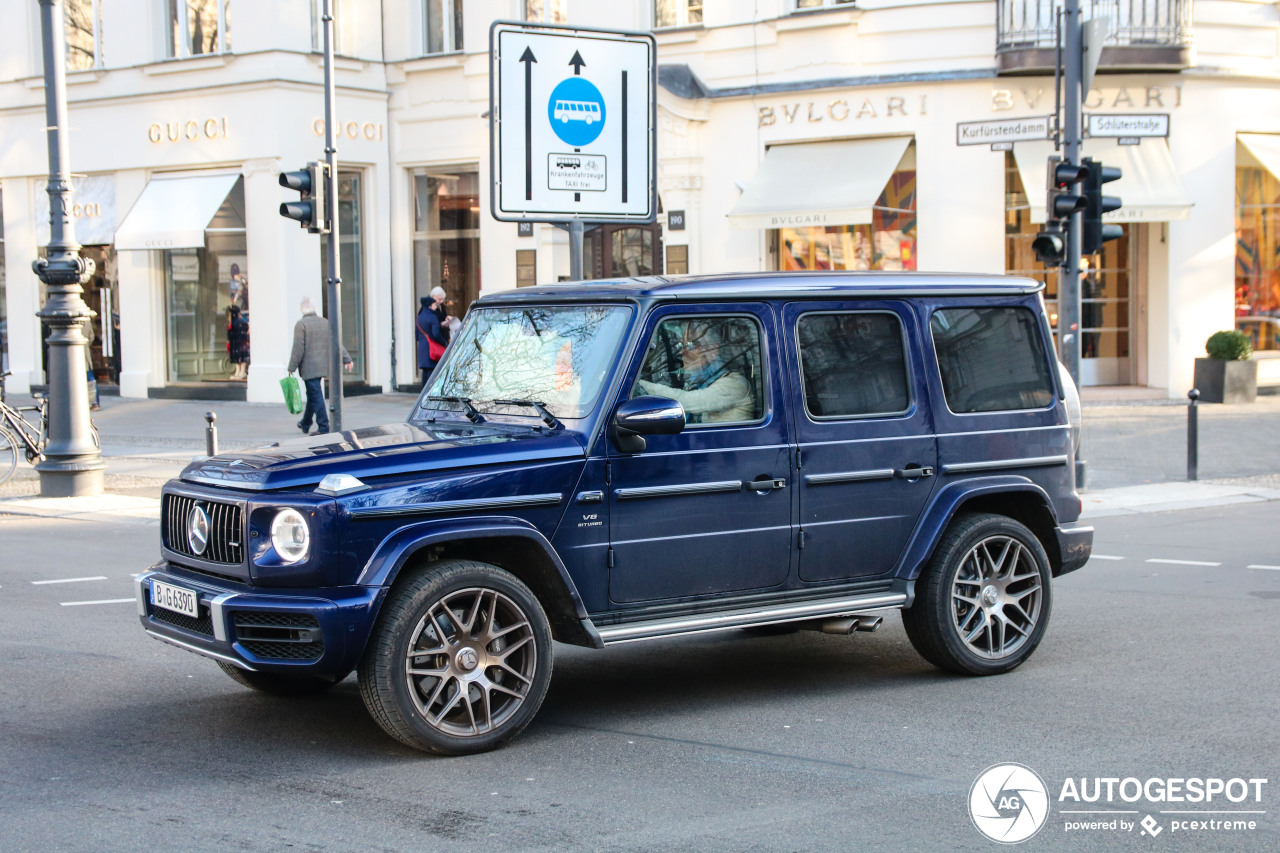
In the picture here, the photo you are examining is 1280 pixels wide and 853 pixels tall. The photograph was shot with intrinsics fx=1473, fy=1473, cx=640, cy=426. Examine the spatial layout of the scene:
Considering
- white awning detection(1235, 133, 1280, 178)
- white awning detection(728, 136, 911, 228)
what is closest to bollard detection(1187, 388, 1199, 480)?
white awning detection(728, 136, 911, 228)

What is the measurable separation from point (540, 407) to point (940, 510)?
6.51 feet

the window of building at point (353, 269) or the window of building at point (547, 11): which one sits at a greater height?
the window of building at point (547, 11)

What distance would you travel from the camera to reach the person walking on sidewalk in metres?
19.2

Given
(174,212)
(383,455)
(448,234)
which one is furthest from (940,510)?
(174,212)

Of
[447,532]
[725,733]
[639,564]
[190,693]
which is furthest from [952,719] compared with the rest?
[190,693]

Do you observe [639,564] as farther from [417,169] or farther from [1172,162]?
[417,169]

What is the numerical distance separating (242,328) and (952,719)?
21227mm

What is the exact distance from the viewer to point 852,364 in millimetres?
6844

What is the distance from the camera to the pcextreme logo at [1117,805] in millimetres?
4949

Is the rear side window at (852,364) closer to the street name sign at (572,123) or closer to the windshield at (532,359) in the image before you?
the windshield at (532,359)

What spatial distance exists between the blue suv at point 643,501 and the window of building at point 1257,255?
17.2 m

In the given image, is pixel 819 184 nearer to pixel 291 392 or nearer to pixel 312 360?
pixel 312 360

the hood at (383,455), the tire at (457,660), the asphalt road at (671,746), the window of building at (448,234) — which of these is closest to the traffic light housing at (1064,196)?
the asphalt road at (671,746)

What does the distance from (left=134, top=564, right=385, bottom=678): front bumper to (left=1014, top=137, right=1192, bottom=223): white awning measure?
59.1 ft
